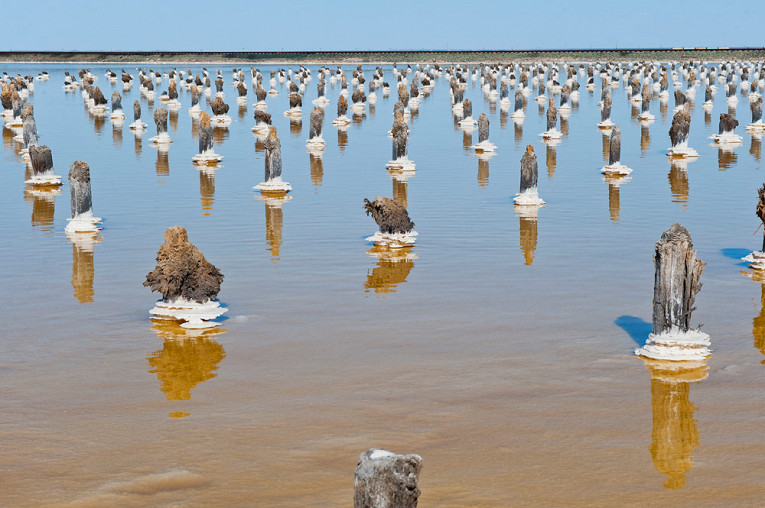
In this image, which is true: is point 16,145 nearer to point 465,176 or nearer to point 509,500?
point 465,176

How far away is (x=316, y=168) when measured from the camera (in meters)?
33.1

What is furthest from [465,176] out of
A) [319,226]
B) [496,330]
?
[496,330]

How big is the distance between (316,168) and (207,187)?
5.35 metres

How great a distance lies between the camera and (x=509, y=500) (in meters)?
8.46

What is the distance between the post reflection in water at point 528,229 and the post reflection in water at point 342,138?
1567cm

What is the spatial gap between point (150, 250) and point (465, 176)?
44.8 feet

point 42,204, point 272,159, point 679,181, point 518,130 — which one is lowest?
point 42,204

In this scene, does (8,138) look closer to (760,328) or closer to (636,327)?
(636,327)

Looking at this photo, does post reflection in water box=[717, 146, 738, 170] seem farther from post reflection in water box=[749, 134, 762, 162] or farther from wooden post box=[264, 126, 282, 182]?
wooden post box=[264, 126, 282, 182]

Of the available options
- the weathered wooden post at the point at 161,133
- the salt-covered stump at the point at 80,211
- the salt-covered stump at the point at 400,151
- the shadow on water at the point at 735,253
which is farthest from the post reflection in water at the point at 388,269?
the weathered wooden post at the point at 161,133

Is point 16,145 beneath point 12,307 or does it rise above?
above

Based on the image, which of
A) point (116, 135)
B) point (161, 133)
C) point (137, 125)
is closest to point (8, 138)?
point (116, 135)

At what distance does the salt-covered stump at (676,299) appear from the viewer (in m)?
12.0

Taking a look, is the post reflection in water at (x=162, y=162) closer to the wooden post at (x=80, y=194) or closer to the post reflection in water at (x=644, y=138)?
the wooden post at (x=80, y=194)
